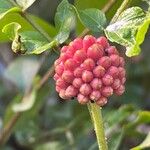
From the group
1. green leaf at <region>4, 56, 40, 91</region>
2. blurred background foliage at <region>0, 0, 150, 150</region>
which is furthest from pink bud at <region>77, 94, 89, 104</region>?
green leaf at <region>4, 56, 40, 91</region>

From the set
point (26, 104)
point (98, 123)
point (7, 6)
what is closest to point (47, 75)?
point (26, 104)

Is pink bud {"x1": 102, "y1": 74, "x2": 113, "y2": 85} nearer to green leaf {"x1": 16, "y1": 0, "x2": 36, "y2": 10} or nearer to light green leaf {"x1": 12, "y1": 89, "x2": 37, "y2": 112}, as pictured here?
green leaf {"x1": 16, "y1": 0, "x2": 36, "y2": 10}

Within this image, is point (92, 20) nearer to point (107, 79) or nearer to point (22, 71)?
point (107, 79)

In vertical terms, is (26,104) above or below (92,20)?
below

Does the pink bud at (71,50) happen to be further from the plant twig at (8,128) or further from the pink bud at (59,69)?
the plant twig at (8,128)

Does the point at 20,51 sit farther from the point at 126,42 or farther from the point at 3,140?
the point at 3,140

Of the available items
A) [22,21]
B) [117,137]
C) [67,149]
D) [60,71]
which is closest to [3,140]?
[67,149]
